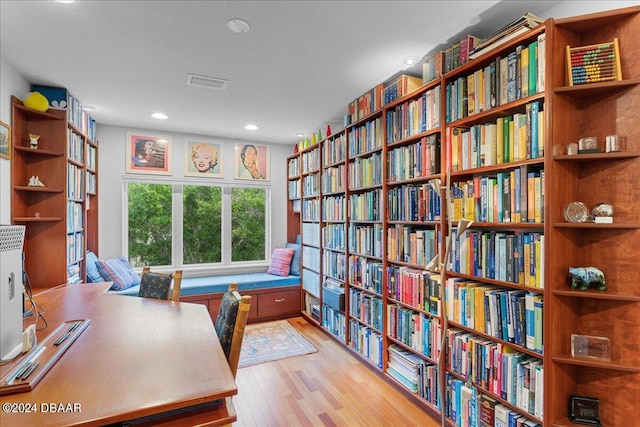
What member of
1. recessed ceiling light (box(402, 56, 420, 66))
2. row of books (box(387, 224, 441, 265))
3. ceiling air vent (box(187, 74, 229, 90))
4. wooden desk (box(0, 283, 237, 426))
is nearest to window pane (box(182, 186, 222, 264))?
ceiling air vent (box(187, 74, 229, 90))

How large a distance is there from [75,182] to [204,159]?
65.9 inches

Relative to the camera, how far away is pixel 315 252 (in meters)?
4.05

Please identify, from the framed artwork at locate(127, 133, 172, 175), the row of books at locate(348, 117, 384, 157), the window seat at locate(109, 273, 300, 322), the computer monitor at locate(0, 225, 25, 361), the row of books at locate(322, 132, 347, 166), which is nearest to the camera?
the computer monitor at locate(0, 225, 25, 361)

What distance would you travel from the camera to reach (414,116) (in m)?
2.39

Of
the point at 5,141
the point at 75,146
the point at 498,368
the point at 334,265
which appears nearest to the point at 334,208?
the point at 334,265

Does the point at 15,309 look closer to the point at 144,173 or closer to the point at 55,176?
the point at 55,176

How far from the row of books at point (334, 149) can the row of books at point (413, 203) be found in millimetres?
917

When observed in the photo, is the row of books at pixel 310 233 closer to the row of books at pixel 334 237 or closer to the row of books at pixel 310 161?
the row of books at pixel 334 237

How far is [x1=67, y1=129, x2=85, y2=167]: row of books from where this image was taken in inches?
116

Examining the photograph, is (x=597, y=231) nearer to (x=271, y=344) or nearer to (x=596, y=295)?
(x=596, y=295)

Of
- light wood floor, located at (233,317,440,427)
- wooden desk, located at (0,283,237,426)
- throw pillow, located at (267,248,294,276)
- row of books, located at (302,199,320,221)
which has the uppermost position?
row of books, located at (302,199,320,221)

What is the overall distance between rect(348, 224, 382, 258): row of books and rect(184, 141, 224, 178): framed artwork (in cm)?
238

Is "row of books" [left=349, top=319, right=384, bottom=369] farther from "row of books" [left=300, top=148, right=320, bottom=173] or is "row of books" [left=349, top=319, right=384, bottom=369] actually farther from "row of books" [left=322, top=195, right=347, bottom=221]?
"row of books" [left=300, top=148, right=320, bottom=173]

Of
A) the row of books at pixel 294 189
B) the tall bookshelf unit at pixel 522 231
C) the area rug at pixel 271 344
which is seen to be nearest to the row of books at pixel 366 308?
the tall bookshelf unit at pixel 522 231
